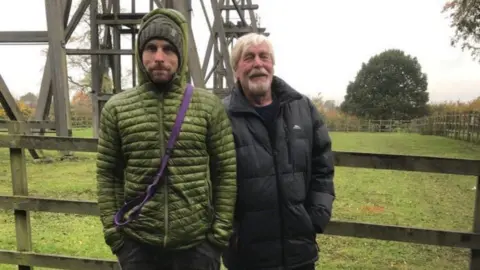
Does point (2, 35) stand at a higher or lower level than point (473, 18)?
lower

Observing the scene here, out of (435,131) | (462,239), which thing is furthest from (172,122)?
(435,131)

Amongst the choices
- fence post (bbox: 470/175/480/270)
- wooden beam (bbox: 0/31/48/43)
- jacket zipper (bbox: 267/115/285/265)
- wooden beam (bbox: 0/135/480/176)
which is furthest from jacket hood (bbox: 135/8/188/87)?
wooden beam (bbox: 0/31/48/43)

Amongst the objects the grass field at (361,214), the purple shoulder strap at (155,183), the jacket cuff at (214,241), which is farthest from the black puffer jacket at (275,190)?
the grass field at (361,214)

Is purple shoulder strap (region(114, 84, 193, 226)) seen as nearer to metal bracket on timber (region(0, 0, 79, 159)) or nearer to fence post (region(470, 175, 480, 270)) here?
fence post (region(470, 175, 480, 270))

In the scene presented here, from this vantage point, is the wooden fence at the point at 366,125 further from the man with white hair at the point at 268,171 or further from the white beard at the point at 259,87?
the white beard at the point at 259,87

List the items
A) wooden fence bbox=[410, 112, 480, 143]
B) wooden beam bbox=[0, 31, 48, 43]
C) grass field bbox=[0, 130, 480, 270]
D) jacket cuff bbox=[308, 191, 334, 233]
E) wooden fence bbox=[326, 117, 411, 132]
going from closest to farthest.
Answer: jacket cuff bbox=[308, 191, 334, 233] < grass field bbox=[0, 130, 480, 270] < wooden beam bbox=[0, 31, 48, 43] < wooden fence bbox=[410, 112, 480, 143] < wooden fence bbox=[326, 117, 411, 132]

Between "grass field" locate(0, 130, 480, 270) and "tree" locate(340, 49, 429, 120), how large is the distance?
116ft

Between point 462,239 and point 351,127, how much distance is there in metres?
42.8

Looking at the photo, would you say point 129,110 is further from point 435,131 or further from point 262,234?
point 435,131

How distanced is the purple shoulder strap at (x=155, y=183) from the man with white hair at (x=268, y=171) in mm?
254

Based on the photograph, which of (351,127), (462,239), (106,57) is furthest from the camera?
(351,127)

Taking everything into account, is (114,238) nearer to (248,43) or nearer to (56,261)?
(248,43)

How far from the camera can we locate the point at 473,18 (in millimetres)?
19547

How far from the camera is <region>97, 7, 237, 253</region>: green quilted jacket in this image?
6.97ft
